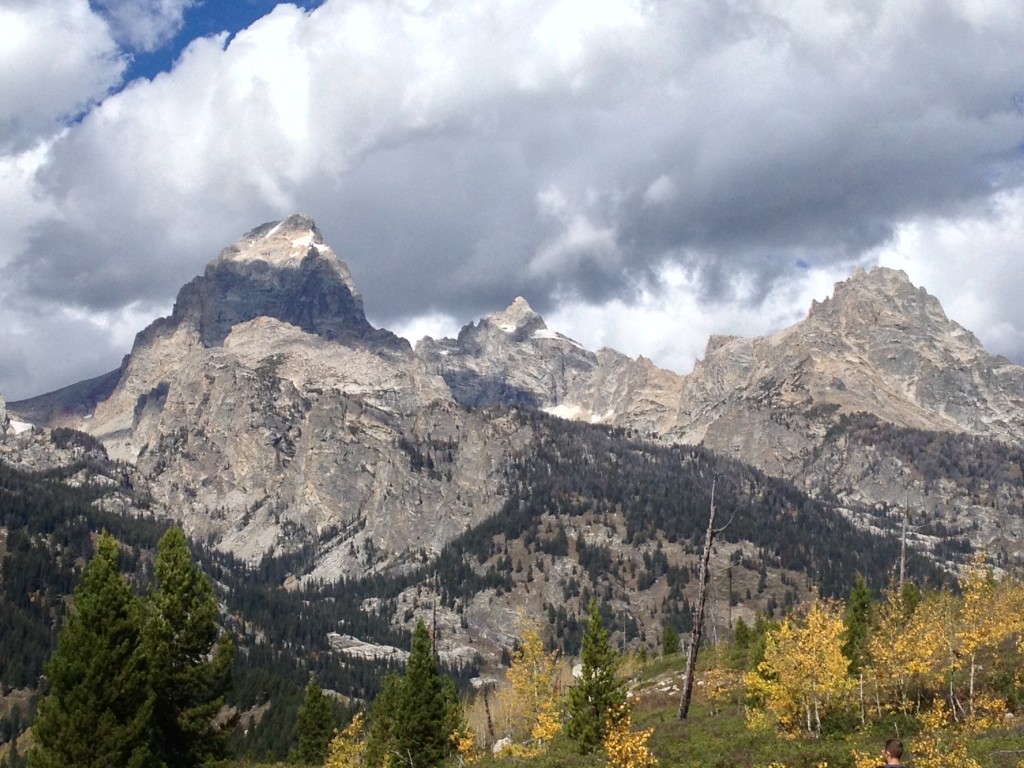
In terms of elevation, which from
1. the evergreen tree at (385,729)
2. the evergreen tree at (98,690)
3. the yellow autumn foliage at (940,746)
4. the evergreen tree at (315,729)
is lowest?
the evergreen tree at (315,729)

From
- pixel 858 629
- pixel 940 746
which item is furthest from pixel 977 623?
pixel 858 629

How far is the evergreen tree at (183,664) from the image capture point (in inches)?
1684

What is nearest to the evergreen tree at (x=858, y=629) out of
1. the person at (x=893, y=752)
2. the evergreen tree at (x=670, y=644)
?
the person at (x=893, y=752)

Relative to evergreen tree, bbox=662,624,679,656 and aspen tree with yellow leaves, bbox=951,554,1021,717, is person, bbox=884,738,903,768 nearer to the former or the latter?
aspen tree with yellow leaves, bbox=951,554,1021,717

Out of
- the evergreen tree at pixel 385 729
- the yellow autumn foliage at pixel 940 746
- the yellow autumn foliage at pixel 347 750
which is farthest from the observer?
the yellow autumn foliage at pixel 347 750

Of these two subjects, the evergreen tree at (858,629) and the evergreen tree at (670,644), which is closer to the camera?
the evergreen tree at (858,629)

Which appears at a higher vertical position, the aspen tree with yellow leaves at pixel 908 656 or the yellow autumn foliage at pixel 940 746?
the aspen tree with yellow leaves at pixel 908 656

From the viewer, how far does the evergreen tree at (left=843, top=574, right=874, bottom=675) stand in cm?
5825

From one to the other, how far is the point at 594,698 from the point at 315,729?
5370 centimetres

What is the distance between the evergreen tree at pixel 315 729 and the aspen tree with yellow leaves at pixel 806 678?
63147 millimetres

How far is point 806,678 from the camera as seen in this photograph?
47.2 meters

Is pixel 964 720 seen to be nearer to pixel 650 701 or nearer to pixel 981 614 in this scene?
pixel 981 614

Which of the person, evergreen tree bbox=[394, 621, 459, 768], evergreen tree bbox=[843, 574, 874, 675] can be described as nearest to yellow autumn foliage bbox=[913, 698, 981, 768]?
evergreen tree bbox=[843, 574, 874, 675]

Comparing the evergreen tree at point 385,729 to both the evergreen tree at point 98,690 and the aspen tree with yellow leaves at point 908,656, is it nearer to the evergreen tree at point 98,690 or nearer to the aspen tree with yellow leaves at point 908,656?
the evergreen tree at point 98,690
